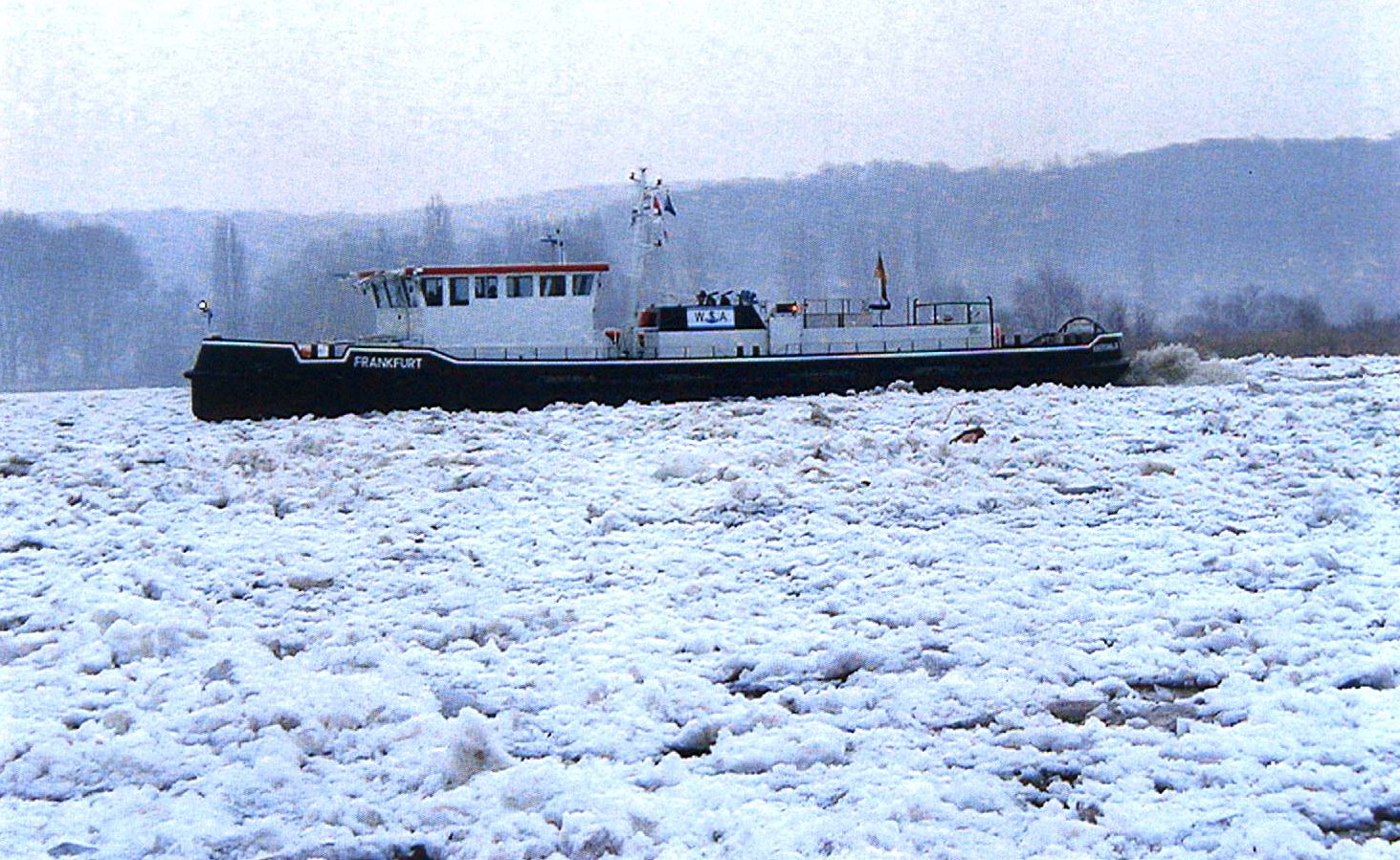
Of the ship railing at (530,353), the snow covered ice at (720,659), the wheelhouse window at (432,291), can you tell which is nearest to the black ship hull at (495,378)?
the ship railing at (530,353)

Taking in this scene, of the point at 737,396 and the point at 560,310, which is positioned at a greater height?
the point at 560,310

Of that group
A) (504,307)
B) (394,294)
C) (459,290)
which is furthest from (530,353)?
(394,294)

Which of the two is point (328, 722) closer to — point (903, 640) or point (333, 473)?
point (903, 640)

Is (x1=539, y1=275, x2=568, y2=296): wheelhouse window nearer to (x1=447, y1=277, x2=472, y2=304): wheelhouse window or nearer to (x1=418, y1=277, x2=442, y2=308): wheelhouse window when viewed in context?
(x1=447, y1=277, x2=472, y2=304): wheelhouse window

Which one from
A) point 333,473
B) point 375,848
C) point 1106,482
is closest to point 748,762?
point 375,848

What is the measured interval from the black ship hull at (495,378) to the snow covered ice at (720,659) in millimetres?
9404

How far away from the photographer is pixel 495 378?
22.2m

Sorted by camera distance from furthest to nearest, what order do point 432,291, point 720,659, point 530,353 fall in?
1. point 432,291
2. point 530,353
3. point 720,659

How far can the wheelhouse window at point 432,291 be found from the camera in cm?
2360

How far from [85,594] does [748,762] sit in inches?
179

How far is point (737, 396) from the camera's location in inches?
927

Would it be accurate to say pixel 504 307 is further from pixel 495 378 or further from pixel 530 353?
Result: pixel 495 378

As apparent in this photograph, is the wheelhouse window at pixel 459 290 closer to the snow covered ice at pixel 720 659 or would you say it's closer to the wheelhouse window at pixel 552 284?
the wheelhouse window at pixel 552 284

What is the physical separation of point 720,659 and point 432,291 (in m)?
18.6
